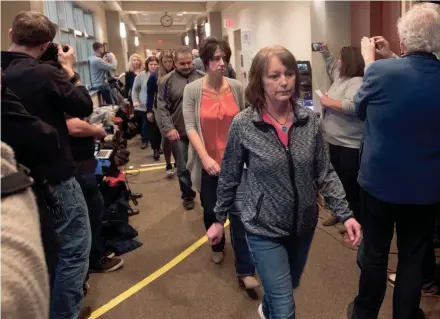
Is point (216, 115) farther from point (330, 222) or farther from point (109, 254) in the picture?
point (330, 222)

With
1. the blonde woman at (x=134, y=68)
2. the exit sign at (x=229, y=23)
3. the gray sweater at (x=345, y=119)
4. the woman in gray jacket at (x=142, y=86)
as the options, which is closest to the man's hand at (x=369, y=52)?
the gray sweater at (x=345, y=119)

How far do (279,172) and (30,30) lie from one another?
121 cm

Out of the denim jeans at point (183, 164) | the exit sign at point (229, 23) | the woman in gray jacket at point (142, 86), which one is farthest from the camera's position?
the exit sign at point (229, 23)

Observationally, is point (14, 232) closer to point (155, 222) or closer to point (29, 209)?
point (29, 209)

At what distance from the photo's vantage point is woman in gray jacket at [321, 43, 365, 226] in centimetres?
294

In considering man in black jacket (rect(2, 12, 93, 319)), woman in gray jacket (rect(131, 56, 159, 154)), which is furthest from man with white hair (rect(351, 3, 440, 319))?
woman in gray jacket (rect(131, 56, 159, 154))

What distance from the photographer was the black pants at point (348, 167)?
3.01 m

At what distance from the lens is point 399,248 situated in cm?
198

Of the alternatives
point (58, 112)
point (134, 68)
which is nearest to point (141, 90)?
point (134, 68)

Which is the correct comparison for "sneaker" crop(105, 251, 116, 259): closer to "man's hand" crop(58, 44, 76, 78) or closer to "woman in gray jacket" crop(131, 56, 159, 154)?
"man's hand" crop(58, 44, 76, 78)

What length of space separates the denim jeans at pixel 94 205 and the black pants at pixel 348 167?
5.51ft

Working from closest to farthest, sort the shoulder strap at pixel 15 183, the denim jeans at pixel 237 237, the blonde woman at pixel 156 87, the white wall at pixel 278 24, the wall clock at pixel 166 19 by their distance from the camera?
1. the shoulder strap at pixel 15 183
2. the denim jeans at pixel 237 237
3. the blonde woman at pixel 156 87
4. the white wall at pixel 278 24
5. the wall clock at pixel 166 19

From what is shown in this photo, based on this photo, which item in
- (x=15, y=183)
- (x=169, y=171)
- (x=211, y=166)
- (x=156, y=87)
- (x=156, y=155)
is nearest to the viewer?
(x=15, y=183)

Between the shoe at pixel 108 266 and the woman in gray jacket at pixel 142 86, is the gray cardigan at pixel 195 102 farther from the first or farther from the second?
the woman in gray jacket at pixel 142 86
